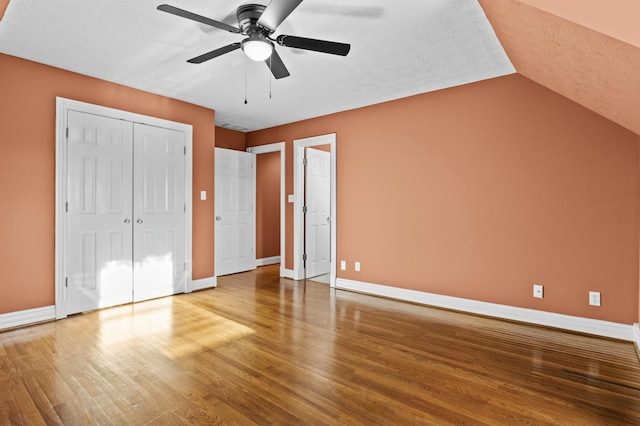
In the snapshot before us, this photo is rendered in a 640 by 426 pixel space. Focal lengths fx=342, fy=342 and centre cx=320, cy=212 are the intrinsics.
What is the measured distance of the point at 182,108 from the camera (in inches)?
184

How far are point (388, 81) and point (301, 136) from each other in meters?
2.03

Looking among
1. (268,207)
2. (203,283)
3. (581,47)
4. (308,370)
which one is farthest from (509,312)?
(268,207)

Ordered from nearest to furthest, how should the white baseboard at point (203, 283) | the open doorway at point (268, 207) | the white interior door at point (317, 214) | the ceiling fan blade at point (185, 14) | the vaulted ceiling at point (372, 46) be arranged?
the vaulted ceiling at point (372, 46), the ceiling fan blade at point (185, 14), the white baseboard at point (203, 283), the white interior door at point (317, 214), the open doorway at point (268, 207)

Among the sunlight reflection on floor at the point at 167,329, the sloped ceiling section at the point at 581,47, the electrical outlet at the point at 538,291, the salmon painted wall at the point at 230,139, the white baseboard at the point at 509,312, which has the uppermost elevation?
the salmon painted wall at the point at 230,139

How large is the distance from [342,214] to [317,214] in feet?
2.98

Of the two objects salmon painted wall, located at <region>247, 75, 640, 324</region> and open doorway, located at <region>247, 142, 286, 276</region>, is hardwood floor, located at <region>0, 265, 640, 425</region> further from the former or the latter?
open doorway, located at <region>247, 142, 286, 276</region>

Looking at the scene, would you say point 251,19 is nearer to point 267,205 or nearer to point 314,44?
point 314,44

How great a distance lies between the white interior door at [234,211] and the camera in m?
5.81

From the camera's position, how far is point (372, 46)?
119 inches

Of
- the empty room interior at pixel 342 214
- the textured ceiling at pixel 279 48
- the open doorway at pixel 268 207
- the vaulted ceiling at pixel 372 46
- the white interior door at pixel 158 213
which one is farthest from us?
the open doorway at pixel 268 207

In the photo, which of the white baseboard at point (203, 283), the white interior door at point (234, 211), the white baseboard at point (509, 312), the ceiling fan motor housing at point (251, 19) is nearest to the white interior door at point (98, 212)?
the white baseboard at point (203, 283)

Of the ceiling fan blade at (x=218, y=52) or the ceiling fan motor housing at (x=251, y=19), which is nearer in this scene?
the ceiling fan motor housing at (x=251, y=19)

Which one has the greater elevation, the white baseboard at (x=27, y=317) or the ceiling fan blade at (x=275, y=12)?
the ceiling fan blade at (x=275, y=12)

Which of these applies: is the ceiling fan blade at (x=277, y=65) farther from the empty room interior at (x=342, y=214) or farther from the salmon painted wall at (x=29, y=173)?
the salmon painted wall at (x=29, y=173)
